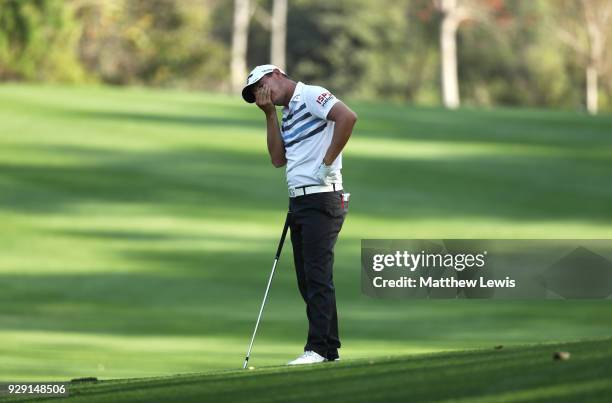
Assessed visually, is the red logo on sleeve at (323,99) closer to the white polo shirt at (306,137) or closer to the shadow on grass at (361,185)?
the white polo shirt at (306,137)

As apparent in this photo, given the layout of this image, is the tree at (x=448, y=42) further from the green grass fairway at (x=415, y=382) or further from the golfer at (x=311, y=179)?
the green grass fairway at (x=415, y=382)

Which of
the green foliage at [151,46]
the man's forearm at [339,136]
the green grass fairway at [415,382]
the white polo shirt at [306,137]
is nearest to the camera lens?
the green grass fairway at [415,382]

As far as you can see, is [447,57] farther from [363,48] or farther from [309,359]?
[309,359]

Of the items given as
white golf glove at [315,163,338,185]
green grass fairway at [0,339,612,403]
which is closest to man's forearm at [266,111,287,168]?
white golf glove at [315,163,338,185]

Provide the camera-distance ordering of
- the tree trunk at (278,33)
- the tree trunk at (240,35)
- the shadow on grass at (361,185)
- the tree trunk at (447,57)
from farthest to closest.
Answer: the tree trunk at (278,33) → the tree trunk at (240,35) → the tree trunk at (447,57) → the shadow on grass at (361,185)

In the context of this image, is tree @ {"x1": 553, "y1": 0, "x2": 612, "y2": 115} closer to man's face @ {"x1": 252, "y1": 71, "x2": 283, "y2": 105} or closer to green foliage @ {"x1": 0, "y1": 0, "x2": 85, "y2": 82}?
green foliage @ {"x1": 0, "y1": 0, "x2": 85, "y2": 82}

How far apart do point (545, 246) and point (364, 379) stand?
907cm

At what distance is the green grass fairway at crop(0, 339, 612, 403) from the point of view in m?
5.93

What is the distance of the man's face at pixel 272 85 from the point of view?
8078 millimetres

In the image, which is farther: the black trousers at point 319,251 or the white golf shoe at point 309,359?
the black trousers at point 319,251

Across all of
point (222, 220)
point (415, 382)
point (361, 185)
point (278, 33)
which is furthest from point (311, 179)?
point (278, 33)

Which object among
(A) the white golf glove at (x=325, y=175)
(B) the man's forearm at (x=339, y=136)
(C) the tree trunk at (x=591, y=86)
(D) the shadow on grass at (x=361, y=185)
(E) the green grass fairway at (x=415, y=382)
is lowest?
(E) the green grass fairway at (x=415, y=382)

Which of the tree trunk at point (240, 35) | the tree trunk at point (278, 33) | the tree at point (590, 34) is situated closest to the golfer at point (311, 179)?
the tree trunk at point (240, 35)

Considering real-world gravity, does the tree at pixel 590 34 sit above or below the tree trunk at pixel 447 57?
above
